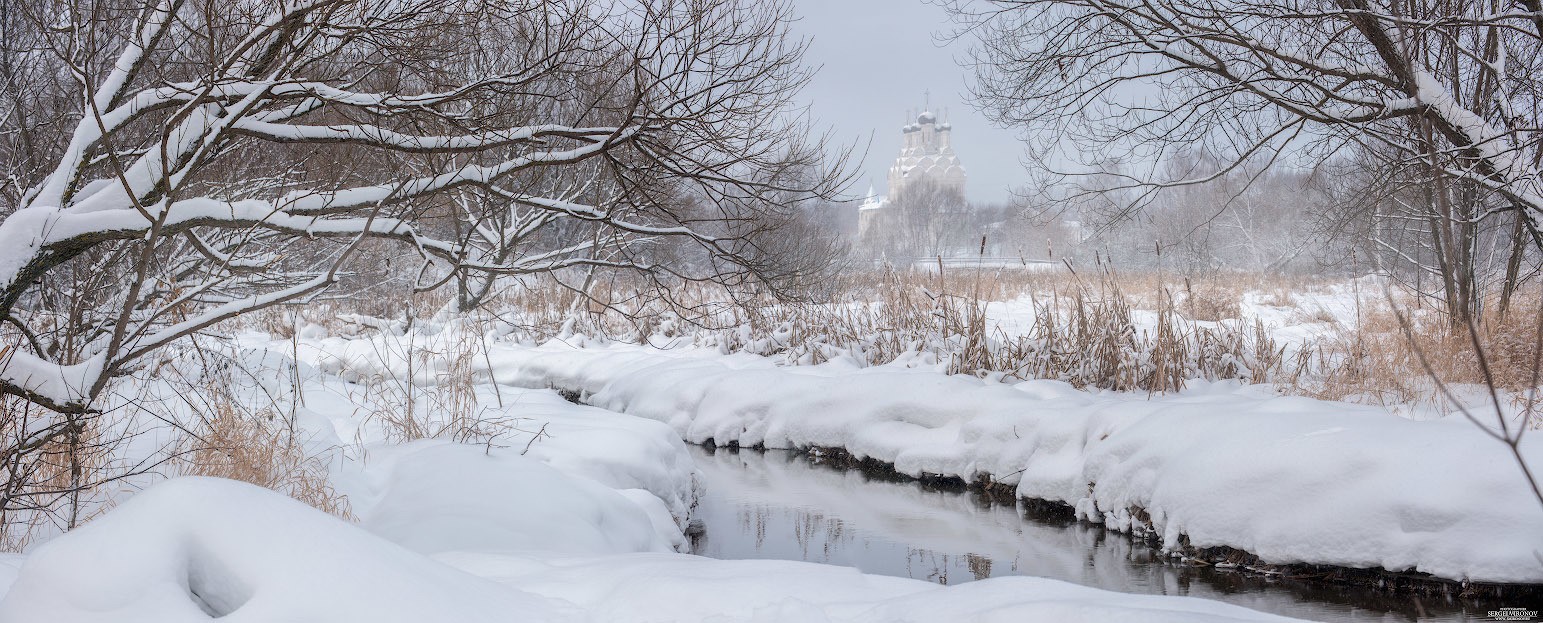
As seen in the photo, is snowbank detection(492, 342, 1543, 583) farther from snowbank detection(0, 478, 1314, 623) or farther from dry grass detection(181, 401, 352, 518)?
dry grass detection(181, 401, 352, 518)

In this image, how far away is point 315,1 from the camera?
3428 mm

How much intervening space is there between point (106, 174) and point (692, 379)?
5.17 meters

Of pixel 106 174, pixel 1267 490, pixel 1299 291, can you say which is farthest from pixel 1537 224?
pixel 1299 291

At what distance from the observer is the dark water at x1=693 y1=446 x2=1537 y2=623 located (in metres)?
4.38

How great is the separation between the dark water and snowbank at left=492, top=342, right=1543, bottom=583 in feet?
0.63

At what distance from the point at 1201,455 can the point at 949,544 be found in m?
1.45

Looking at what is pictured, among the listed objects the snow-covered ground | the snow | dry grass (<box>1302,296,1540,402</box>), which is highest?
dry grass (<box>1302,296,1540,402</box>)

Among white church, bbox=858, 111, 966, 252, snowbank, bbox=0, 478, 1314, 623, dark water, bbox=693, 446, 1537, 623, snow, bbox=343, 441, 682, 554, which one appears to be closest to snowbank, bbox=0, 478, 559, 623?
snowbank, bbox=0, 478, 1314, 623

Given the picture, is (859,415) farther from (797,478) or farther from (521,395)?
(521,395)

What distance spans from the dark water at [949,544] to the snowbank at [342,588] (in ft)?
7.15

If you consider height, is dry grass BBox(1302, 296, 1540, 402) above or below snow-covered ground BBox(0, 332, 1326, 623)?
above

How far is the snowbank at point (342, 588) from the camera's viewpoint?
186cm

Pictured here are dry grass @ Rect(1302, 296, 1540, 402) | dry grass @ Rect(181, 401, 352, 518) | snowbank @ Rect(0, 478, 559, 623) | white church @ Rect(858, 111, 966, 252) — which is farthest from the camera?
white church @ Rect(858, 111, 966, 252)

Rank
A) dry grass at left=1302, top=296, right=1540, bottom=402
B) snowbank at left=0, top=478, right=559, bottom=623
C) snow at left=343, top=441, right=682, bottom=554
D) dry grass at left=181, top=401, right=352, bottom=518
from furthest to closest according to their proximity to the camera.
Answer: dry grass at left=1302, top=296, right=1540, bottom=402, dry grass at left=181, top=401, right=352, bottom=518, snow at left=343, top=441, right=682, bottom=554, snowbank at left=0, top=478, right=559, bottom=623
